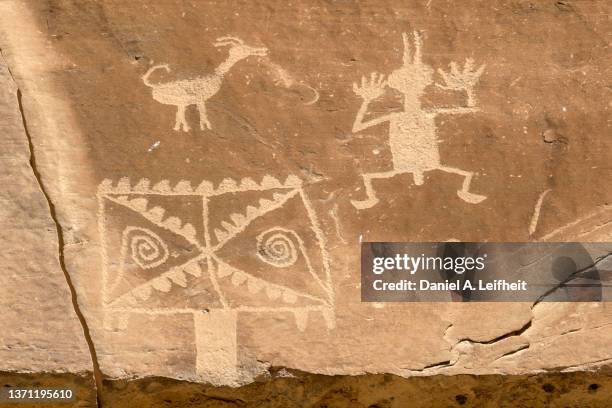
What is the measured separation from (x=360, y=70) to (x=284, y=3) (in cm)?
37

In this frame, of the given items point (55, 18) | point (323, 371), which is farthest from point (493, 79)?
point (55, 18)

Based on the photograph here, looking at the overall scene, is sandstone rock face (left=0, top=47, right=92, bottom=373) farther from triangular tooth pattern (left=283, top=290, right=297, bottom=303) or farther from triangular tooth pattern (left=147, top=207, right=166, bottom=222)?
triangular tooth pattern (left=283, top=290, right=297, bottom=303)

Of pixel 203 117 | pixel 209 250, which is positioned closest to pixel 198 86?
pixel 203 117

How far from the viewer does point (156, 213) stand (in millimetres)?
2514

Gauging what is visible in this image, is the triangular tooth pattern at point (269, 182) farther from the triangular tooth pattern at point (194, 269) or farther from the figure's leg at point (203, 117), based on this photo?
the triangular tooth pattern at point (194, 269)

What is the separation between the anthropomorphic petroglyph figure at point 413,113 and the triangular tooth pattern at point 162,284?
0.76 metres

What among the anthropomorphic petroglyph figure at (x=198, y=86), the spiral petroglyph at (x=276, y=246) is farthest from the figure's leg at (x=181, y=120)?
the spiral petroglyph at (x=276, y=246)

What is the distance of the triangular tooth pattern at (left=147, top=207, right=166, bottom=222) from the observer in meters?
2.51

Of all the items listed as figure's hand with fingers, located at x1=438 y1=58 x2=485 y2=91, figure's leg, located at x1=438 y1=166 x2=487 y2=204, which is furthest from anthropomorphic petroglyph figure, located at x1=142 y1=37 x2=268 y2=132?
figure's leg, located at x1=438 y1=166 x2=487 y2=204

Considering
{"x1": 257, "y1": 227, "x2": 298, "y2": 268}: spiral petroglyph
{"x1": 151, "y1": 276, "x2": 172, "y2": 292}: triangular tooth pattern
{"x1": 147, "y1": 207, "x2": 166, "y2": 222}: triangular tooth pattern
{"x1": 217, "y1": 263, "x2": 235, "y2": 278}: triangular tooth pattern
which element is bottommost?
{"x1": 151, "y1": 276, "x2": 172, "y2": 292}: triangular tooth pattern

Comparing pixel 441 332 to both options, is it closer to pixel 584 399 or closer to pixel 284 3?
pixel 584 399

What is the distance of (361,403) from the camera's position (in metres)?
2.69

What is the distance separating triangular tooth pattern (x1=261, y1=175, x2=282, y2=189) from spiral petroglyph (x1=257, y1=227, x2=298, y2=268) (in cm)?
16

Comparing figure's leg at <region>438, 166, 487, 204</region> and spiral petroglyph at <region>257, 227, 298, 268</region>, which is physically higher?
figure's leg at <region>438, 166, 487, 204</region>
